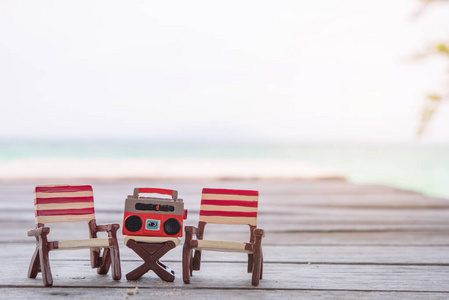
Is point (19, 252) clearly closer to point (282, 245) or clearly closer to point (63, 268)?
point (63, 268)

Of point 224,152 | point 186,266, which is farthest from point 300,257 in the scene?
point 224,152

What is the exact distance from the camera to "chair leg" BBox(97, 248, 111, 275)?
2.09 metres

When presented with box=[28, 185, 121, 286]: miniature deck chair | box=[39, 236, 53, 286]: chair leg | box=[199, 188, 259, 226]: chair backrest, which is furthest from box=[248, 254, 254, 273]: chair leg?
box=[39, 236, 53, 286]: chair leg

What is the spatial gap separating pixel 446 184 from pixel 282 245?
9751 millimetres

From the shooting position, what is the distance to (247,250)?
1997 millimetres

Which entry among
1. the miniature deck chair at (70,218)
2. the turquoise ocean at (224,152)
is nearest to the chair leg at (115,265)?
the miniature deck chair at (70,218)

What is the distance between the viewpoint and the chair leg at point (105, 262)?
82.3 inches

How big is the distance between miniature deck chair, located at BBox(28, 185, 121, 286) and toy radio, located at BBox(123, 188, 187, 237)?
9 centimetres

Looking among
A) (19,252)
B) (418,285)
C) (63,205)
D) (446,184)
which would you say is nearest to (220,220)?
(63,205)

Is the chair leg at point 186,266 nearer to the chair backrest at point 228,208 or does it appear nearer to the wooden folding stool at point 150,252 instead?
the wooden folding stool at point 150,252

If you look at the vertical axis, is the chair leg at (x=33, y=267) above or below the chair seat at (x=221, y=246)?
below

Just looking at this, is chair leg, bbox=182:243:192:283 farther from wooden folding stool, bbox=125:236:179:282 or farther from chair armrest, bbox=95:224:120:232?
chair armrest, bbox=95:224:120:232

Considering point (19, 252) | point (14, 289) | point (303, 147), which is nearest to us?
point (14, 289)

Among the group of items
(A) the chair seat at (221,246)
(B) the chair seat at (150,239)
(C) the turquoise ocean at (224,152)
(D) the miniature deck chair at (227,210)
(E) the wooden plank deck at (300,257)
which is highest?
(D) the miniature deck chair at (227,210)
